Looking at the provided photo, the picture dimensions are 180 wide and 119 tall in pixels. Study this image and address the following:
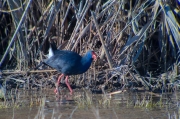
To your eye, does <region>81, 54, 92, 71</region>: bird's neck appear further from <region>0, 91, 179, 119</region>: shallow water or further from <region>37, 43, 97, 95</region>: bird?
<region>0, 91, 179, 119</region>: shallow water

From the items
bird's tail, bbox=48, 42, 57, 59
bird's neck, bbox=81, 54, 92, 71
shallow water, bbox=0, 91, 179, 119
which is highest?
bird's tail, bbox=48, 42, 57, 59

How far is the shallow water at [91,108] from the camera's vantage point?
15.5ft

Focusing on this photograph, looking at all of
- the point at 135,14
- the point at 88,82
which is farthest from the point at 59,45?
the point at 135,14

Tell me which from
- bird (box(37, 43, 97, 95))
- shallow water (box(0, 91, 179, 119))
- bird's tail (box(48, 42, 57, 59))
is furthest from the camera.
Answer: bird's tail (box(48, 42, 57, 59))

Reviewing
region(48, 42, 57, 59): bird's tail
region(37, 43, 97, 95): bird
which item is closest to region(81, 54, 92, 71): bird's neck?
region(37, 43, 97, 95): bird

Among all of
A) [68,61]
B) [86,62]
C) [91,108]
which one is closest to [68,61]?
[68,61]

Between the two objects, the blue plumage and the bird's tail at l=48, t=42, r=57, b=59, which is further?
the bird's tail at l=48, t=42, r=57, b=59

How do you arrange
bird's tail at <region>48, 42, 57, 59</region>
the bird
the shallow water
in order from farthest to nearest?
1. bird's tail at <region>48, 42, 57, 59</region>
2. the bird
3. the shallow water

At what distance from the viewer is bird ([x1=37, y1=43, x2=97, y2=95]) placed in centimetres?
680

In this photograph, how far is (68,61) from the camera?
6.91m

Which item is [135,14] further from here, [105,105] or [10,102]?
[10,102]

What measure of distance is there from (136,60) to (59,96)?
147 cm

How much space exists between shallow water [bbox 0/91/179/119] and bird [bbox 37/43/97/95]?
27.6 inches

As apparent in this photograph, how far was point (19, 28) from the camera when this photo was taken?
6598mm
